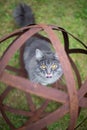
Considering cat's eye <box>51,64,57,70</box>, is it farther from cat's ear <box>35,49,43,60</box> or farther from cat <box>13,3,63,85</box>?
cat's ear <box>35,49,43,60</box>

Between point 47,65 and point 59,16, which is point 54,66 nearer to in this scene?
point 47,65

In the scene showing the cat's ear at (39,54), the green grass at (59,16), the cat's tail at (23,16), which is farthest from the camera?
the green grass at (59,16)

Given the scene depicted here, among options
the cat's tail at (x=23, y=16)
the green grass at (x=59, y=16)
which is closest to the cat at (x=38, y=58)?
the cat's tail at (x=23, y=16)

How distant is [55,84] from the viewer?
3.06 m

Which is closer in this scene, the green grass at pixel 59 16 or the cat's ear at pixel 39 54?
the cat's ear at pixel 39 54

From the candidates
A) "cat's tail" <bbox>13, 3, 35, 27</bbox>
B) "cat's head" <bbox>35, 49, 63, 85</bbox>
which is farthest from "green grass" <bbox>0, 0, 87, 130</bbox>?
"cat's head" <bbox>35, 49, 63, 85</bbox>

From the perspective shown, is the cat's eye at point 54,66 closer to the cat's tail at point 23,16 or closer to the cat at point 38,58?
the cat at point 38,58

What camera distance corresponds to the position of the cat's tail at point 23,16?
318cm

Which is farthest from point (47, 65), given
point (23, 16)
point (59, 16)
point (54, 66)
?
point (59, 16)

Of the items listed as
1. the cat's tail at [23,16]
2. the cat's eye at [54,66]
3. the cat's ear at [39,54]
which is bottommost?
the cat's eye at [54,66]

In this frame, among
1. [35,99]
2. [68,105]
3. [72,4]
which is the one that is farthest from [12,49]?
[72,4]

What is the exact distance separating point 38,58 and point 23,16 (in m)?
0.69

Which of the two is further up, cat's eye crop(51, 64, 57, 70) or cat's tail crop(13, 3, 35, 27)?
cat's tail crop(13, 3, 35, 27)

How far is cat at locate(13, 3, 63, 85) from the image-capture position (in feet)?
8.86
